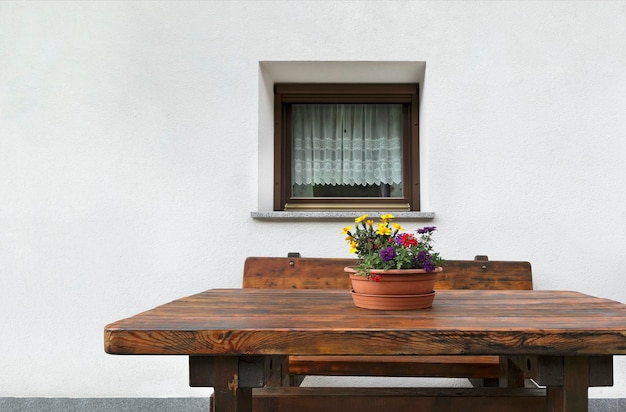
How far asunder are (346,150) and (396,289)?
2.17 metres

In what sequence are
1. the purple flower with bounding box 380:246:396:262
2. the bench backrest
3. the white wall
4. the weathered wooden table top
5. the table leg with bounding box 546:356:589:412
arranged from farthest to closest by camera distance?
the white wall, the bench backrest, the purple flower with bounding box 380:246:396:262, the table leg with bounding box 546:356:589:412, the weathered wooden table top

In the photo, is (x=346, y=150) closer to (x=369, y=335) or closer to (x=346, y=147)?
(x=346, y=147)

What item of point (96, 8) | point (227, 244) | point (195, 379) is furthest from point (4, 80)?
point (195, 379)

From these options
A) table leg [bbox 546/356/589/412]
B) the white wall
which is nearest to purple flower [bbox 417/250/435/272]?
table leg [bbox 546/356/589/412]

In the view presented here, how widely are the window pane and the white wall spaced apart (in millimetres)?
396

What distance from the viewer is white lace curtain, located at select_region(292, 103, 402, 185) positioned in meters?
3.75

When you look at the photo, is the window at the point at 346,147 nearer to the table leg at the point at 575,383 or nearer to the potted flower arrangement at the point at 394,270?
the potted flower arrangement at the point at 394,270

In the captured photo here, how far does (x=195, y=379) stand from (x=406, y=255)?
2.10 ft

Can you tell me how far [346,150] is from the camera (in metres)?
3.79

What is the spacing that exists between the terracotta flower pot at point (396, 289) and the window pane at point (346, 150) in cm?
202

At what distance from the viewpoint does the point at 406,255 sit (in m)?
1.68

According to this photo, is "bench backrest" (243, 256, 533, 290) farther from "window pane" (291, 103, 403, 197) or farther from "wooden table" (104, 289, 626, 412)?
"wooden table" (104, 289, 626, 412)

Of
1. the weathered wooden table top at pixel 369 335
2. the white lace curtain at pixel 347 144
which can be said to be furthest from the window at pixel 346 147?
the weathered wooden table top at pixel 369 335

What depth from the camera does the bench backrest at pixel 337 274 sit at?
301 cm
